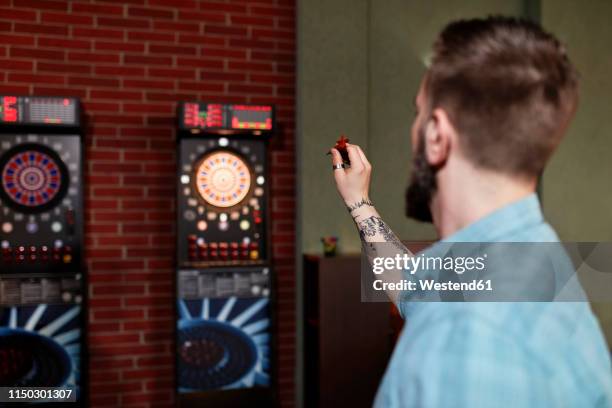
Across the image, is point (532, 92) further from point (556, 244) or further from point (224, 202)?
point (224, 202)

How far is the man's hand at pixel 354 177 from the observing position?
1.29 metres

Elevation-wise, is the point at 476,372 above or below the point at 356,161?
below

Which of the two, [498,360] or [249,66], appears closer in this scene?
[498,360]

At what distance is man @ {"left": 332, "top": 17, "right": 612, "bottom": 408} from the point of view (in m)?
0.58

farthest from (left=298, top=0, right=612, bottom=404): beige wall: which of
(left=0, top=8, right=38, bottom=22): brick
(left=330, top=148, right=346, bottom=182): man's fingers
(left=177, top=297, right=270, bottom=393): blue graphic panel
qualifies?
(left=330, top=148, right=346, bottom=182): man's fingers

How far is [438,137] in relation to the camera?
29.4 inches

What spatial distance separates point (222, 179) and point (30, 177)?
91cm

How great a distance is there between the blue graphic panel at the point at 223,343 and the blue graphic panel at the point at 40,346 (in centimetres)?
50

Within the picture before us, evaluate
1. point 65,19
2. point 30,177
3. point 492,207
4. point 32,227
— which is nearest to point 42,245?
point 32,227

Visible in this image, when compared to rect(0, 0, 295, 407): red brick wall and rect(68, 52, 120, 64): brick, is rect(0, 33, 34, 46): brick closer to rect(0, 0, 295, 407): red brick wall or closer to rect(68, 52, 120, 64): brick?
rect(0, 0, 295, 407): red brick wall

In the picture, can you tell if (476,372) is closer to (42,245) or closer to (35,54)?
(42,245)

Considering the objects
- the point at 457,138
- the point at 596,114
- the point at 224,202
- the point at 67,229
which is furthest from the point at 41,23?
the point at 596,114

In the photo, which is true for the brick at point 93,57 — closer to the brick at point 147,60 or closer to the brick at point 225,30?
the brick at point 147,60

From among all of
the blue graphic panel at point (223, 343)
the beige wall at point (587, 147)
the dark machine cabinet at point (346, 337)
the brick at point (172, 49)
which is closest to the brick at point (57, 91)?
the brick at point (172, 49)
